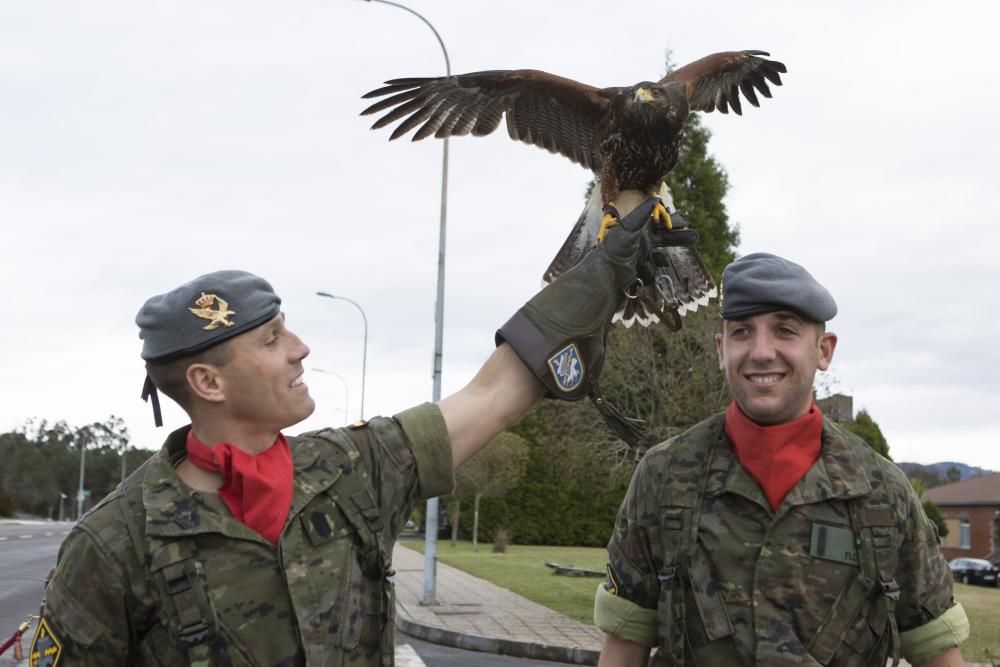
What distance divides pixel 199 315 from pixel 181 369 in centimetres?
12

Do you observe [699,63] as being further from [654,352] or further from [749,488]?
[654,352]

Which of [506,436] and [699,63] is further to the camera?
Answer: [506,436]

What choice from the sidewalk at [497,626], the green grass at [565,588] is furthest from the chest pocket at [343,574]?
the sidewalk at [497,626]

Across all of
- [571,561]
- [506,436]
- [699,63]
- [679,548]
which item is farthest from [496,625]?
[506,436]

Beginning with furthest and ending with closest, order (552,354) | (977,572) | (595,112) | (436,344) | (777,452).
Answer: (977,572) → (436,344) → (595,112) → (777,452) → (552,354)

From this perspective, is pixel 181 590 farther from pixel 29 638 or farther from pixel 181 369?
pixel 29 638

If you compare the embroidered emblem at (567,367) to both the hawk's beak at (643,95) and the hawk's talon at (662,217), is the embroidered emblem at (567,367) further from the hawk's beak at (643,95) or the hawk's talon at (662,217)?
the hawk's beak at (643,95)

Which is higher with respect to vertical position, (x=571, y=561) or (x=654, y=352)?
(x=654, y=352)

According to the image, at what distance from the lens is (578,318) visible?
222 cm

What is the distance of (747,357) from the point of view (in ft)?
7.89

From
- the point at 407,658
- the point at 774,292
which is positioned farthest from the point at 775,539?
the point at 407,658

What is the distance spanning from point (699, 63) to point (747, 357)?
189cm

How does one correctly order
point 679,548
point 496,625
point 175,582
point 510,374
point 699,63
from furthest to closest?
point 496,625 < point 699,63 < point 679,548 < point 510,374 < point 175,582

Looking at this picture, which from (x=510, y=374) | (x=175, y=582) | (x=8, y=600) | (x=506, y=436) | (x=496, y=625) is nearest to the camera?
(x=175, y=582)
